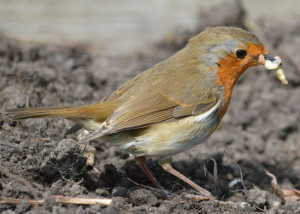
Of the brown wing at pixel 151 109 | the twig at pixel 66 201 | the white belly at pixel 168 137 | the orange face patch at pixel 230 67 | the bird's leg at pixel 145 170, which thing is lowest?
the bird's leg at pixel 145 170

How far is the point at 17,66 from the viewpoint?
4.80 m

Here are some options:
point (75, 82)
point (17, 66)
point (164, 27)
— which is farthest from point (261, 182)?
point (164, 27)

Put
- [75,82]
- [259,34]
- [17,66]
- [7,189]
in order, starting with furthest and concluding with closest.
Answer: [259,34] < [75,82] < [17,66] < [7,189]

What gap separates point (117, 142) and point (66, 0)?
13.0 ft

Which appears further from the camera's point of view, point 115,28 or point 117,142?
point 115,28

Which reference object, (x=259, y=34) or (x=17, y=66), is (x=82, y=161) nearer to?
(x=17, y=66)

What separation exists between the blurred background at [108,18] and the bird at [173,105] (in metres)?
2.56

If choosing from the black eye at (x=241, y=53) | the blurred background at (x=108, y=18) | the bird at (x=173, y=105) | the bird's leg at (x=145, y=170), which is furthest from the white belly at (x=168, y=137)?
the blurred background at (x=108, y=18)

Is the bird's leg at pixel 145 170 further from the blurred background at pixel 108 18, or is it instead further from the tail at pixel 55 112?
the blurred background at pixel 108 18

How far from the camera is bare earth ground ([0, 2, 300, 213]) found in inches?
134

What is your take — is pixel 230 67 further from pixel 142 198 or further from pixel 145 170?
pixel 142 198

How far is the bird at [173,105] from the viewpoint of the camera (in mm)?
3611

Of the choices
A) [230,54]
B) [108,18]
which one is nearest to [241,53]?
[230,54]

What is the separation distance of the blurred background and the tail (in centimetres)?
280
